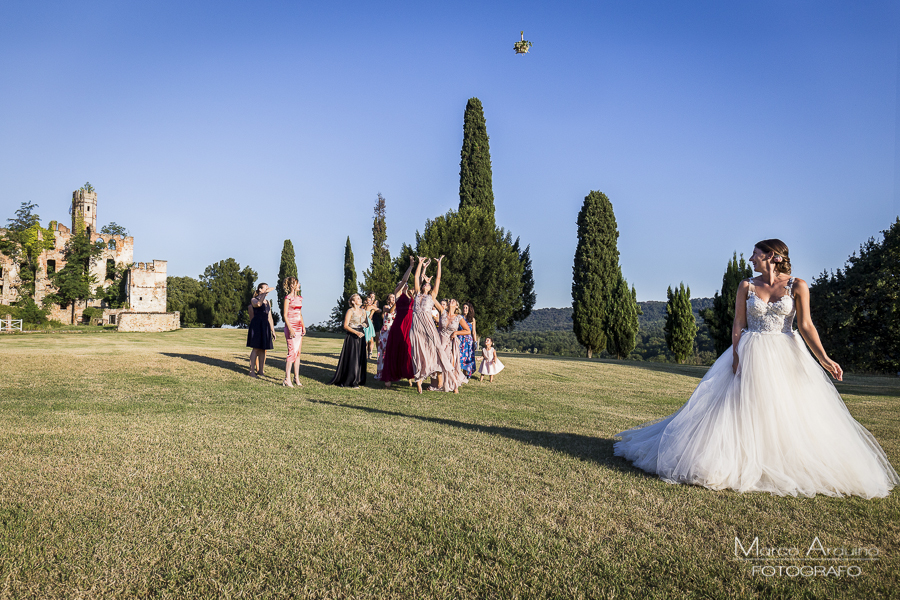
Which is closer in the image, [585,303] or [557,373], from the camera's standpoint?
[557,373]

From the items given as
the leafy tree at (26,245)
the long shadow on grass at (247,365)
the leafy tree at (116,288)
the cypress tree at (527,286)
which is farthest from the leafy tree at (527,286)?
the leafy tree at (26,245)

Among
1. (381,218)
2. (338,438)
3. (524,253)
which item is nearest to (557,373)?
(338,438)

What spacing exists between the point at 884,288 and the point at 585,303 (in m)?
16.2

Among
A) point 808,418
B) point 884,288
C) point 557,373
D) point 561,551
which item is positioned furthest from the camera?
point 884,288

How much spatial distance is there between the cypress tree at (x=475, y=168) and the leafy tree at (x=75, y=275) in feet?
140

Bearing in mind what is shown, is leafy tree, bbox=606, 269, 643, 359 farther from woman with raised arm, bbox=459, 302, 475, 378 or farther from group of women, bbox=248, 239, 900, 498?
group of women, bbox=248, 239, 900, 498

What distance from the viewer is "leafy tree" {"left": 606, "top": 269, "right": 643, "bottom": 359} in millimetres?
35812

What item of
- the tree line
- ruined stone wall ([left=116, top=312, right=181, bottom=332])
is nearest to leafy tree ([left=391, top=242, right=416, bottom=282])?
ruined stone wall ([left=116, top=312, right=181, bottom=332])

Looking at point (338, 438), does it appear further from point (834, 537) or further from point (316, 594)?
point (834, 537)

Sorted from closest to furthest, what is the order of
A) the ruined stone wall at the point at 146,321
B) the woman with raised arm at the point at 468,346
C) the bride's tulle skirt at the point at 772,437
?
the bride's tulle skirt at the point at 772,437 < the woman with raised arm at the point at 468,346 < the ruined stone wall at the point at 146,321

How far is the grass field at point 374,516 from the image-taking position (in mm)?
2863

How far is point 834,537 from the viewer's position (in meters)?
3.57

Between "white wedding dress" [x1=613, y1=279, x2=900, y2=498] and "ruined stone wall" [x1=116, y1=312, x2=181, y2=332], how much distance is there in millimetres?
43191

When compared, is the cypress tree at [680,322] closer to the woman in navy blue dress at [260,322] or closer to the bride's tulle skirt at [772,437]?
the woman in navy blue dress at [260,322]
